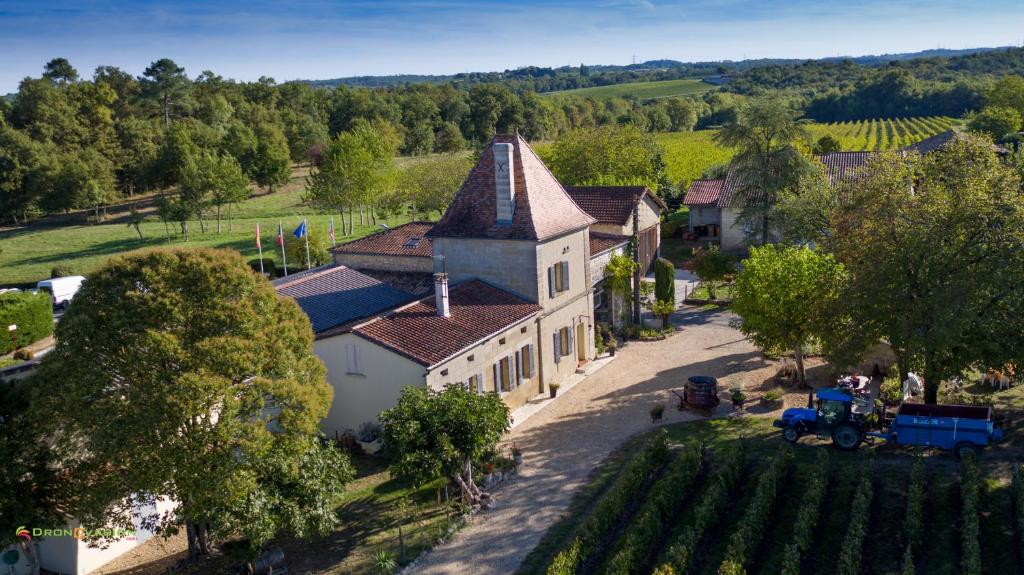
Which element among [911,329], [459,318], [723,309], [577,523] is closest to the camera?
[577,523]

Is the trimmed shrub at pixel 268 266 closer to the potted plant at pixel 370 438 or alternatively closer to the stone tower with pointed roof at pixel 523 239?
the stone tower with pointed roof at pixel 523 239

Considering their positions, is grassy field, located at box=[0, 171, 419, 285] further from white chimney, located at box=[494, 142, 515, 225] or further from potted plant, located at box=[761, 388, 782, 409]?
potted plant, located at box=[761, 388, 782, 409]

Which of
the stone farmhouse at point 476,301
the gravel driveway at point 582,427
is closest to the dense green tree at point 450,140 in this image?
the gravel driveway at point 582,427

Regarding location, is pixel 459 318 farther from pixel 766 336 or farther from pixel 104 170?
pixel 104 170

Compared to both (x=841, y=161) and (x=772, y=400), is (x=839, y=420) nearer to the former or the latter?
(x=772, y=400)

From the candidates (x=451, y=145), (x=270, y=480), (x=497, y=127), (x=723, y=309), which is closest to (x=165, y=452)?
(x=270, y=480)

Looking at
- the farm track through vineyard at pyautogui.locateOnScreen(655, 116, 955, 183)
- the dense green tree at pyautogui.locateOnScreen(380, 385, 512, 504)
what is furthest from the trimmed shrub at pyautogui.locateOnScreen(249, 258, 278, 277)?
the farm track through vineyard at pyautogui.locateOnScreen(655, 116, 955, 183)
